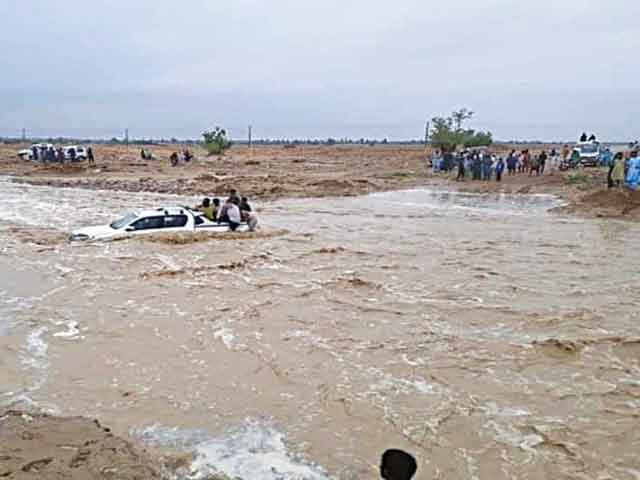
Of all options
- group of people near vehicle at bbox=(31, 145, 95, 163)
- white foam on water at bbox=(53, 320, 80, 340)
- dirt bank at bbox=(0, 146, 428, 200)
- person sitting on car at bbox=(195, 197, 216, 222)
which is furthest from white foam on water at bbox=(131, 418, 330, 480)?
group of people near vehicle at bbox=(31, 145, 95, 163)

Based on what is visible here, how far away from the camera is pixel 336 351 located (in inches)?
343

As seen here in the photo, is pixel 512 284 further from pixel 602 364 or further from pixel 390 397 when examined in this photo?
pixel 390 397

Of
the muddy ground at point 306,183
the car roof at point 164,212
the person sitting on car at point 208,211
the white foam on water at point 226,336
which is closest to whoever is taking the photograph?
the white foam on water at point 226,336

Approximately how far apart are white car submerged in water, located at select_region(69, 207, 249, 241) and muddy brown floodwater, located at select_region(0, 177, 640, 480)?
346mm

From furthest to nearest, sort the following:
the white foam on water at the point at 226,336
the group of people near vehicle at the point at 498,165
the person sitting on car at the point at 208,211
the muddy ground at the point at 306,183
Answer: the group of people near vehicle at the point at 498,165 < the muddy ground at the point at 306,183 < the person sitting on car at the point at 208,211 < the white foam on water at the point at 226,336

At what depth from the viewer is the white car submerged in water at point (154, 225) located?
16172 millimetres

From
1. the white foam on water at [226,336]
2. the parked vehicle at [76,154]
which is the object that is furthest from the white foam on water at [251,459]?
the parked vehicle at [76,154]

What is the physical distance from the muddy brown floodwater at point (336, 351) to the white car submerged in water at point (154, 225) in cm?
35

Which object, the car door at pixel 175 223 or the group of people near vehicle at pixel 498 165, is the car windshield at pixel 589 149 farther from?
the car door at pixel 175 223

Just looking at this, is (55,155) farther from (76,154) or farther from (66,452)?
(66,452)

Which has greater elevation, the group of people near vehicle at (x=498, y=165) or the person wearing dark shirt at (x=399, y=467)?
the group of people near vehicle at (x=498, y=165)

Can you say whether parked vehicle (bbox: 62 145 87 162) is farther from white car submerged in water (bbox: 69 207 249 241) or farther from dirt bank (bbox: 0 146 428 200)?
white car submerged in water (bbox: 69 207 249 241)

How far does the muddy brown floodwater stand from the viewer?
19.9 ft

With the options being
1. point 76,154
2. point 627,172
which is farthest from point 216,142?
point 627,172
